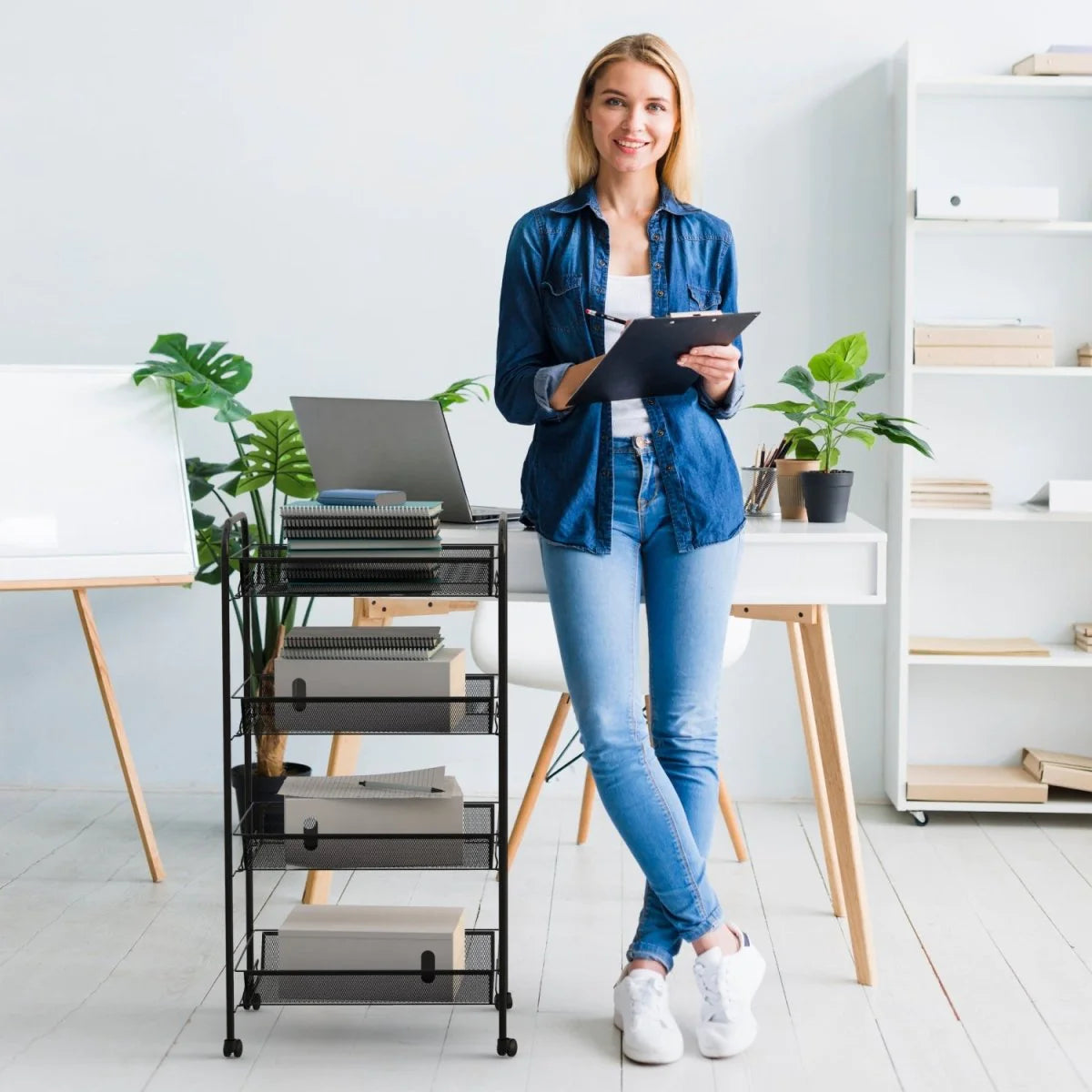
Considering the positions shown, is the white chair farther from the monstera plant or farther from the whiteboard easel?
the whiteboard easel

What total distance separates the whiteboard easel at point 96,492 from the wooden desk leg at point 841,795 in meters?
1.30

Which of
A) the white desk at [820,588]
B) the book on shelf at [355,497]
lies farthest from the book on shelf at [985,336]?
the book on shelf at [355,497]

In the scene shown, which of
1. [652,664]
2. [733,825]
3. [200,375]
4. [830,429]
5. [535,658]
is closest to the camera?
[652,664]

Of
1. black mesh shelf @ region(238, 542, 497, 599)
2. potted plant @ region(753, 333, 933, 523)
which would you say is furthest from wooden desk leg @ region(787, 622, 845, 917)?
black mesh shelf @ region(238, 542, 497, 599)

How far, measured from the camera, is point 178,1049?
1999 mm

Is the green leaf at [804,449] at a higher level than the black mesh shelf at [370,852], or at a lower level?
higher

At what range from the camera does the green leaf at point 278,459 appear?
2.95 metres

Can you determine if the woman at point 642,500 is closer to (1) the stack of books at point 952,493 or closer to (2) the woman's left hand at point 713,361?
(2) the woman's left hand at point 713,361

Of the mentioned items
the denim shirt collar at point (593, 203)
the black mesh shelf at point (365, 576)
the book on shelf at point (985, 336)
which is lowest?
the black mesh shelf at point (365, 576)

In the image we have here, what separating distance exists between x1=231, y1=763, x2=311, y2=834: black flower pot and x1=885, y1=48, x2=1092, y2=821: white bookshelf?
139cm

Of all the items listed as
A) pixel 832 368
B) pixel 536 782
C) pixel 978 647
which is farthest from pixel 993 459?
pixel 536 782

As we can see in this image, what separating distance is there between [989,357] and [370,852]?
185 centimetres

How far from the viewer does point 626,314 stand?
1.98 meters

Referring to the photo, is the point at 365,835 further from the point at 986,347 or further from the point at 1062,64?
the point at 1062,64
